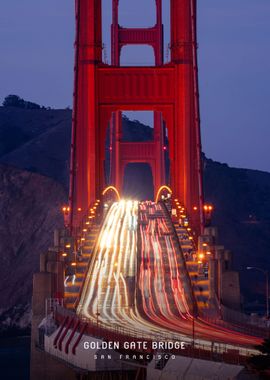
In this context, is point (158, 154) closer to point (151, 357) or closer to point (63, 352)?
point (63, 352)

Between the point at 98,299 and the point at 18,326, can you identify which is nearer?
the point at 98,299

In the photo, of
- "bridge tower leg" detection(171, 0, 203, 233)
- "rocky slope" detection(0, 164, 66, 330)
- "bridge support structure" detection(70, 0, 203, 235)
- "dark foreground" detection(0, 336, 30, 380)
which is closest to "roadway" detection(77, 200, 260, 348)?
"bridge tower leg" detection(171, 0, 203, 233)

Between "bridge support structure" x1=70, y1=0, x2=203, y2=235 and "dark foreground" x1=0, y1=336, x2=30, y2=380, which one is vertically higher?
"bridge support structure" x1=70, y1=0, x2=203, y2=235

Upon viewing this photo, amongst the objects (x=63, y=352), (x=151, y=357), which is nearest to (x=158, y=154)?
(x=63, y=352)

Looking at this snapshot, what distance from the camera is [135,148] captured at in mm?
167250

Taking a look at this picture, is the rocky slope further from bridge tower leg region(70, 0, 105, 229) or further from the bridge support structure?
the bridge support structure

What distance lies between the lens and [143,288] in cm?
9488

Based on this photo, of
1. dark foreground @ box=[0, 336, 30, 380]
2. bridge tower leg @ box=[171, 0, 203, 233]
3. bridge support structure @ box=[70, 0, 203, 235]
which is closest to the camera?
bridge tower leg @ box=[171, 0, 203, 233]

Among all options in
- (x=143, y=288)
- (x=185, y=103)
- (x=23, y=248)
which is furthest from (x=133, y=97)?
(x=23, y=248)

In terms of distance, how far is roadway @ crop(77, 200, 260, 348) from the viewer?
2919 inches

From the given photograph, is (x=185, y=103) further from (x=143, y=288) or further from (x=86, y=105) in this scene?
(x=143, y=288)

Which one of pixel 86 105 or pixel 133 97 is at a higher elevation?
pixel 133 97

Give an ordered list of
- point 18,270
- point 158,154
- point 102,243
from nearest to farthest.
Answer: point 102,243
point 158,154
point 18,270

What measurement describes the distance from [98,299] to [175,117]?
2748 centimetres
